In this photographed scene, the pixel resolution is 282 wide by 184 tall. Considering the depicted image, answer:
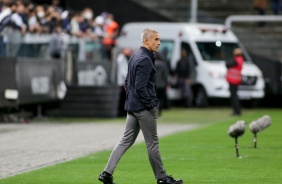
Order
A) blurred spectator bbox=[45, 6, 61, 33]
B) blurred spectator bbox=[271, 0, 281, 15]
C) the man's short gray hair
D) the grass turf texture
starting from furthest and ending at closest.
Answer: blurred spectator bbox=[271, 0, 281, 15]
blurred spectator bbox=[45, 6, 61, 33]
the grass turf texture
the man's short gray hair

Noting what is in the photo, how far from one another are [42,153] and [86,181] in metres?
5.07

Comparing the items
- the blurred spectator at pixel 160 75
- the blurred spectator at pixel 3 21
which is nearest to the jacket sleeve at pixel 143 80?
the blurred spectator at pixel 3 21

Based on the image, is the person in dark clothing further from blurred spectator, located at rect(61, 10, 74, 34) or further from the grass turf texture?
the grass turf texture

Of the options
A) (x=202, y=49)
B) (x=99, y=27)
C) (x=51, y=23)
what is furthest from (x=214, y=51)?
(x=51, y=23)

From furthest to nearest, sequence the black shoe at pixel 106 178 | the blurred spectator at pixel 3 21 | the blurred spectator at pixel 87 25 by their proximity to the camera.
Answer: the blurred spectator at pixel 87 25 → the blurred spectator at pixel 3 21 → the black shoe at pixel 106 178

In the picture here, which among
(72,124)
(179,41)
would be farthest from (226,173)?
(179,41)

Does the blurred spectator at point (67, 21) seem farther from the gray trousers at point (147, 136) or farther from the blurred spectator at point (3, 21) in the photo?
the gray trousers at point (147, 136)

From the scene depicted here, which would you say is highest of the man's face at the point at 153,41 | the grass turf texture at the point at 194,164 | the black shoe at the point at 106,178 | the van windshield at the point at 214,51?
the man's face at the point at 153,41

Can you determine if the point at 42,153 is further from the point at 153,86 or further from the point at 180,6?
the point at 180,6

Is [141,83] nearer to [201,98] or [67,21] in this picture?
[67,21]

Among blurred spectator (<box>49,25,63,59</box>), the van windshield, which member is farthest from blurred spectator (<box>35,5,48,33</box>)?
the van windshield

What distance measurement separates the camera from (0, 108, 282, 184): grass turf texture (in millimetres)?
14992

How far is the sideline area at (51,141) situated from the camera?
1806cm

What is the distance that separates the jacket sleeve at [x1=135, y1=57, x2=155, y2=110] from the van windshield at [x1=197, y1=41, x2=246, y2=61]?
78.9ft
